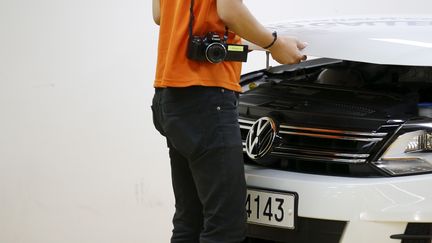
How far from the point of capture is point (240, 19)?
2072 millimetres

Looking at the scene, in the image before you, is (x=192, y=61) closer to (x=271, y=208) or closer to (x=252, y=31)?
(x=252, y=31)

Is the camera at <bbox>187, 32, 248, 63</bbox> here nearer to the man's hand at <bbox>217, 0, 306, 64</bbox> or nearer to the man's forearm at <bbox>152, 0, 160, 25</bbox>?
the man's hand at <bbox>217, 0, 306, 64</bbox>

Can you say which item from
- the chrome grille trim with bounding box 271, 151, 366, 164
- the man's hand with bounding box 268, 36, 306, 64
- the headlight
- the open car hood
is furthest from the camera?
the headlight

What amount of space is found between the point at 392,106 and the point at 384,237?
419 mm

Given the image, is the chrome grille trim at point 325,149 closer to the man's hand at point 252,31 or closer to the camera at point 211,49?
the man's hand at point 252,31

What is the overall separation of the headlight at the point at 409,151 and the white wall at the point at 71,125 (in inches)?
76.4

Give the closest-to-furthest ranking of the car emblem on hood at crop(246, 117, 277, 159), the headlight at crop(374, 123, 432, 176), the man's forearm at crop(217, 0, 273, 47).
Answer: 1. the man's forearm at crop(217, 0, 273, 47)
2. the headlight at crop(374, 123, 432, 176)
3. the car emblem on hood at crop(246, 117, 277, 159)

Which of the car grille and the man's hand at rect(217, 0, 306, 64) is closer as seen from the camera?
the man's hand at rect(217, 0, 306, 64)

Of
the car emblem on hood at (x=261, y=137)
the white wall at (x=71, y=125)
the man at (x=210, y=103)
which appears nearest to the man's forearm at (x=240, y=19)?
the man at (x=210, y=103)

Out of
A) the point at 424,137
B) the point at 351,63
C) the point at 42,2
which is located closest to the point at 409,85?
the point at 351,63

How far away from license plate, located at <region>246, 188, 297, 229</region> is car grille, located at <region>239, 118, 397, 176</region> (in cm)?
13

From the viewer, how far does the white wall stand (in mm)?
3918

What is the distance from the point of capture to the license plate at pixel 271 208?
2.21m

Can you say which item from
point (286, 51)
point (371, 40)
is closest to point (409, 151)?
point (371, 40)
